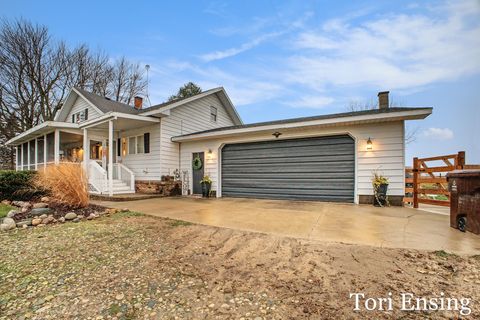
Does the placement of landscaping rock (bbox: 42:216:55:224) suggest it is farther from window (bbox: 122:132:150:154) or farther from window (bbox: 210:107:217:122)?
window (bbox: 210:107:217:122)

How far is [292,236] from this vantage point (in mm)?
3346

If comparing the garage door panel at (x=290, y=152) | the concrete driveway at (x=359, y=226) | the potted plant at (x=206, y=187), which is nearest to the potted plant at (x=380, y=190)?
the concrete driveway at (x=359, y=226)

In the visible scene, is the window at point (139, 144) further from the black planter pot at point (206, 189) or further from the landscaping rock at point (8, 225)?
the landscaping rock at point (8, 225)

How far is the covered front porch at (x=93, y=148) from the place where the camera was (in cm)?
860

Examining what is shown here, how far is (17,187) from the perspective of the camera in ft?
25.0

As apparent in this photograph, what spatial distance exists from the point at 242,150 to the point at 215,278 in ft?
22.2

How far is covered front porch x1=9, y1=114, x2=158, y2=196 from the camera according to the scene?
860 cm

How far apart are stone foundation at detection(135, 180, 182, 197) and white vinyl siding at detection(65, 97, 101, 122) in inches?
210

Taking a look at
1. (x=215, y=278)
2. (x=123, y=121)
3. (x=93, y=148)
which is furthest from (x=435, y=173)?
(x=93, y=148)

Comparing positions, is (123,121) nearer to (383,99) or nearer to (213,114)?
(213,114)

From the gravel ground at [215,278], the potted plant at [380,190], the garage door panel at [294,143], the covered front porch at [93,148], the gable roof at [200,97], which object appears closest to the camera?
the gravel ground at [215,278]

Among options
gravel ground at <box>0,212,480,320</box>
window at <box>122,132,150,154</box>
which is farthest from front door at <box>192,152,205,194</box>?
gravel ground at <box>0,212,480,320</box>

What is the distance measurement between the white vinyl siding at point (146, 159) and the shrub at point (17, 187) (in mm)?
3478

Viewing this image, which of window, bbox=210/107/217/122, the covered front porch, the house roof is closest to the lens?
the house roof
